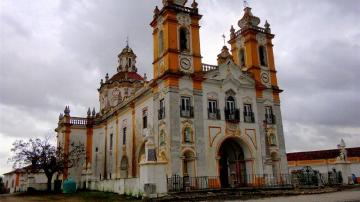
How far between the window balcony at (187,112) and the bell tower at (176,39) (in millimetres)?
2634

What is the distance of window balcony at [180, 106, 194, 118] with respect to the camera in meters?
25.5

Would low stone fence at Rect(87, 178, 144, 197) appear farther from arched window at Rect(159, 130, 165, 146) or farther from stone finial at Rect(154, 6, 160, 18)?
stone finial at Rect(154, 6, 160, 18)

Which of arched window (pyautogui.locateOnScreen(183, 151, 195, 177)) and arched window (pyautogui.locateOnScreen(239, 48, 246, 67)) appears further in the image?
arched window (pyautogui.locateOnScreen(239, 48, 246, 67))

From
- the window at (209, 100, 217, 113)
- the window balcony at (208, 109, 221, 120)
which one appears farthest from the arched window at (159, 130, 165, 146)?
the window at (209, 100, 217, 113)

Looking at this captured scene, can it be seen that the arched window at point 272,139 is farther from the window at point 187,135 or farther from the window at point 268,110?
the window at point 187,135

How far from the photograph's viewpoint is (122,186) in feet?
75.0

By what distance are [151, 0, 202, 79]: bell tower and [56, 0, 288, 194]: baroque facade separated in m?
0.07

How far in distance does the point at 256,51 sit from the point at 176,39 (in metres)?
8.12

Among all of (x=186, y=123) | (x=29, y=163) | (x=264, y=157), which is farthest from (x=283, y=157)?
(x=29, y=163)

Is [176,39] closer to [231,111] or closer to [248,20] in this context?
[231,111]

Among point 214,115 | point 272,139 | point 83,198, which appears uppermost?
point 214,115

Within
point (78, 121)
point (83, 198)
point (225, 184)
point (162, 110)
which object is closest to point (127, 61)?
point (78, 121)

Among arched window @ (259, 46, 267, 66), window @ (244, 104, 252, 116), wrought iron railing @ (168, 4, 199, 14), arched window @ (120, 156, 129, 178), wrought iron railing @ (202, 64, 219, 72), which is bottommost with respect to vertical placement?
arched window @ (120, 156, 129, 178)

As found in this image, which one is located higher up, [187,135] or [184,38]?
[184,38]
